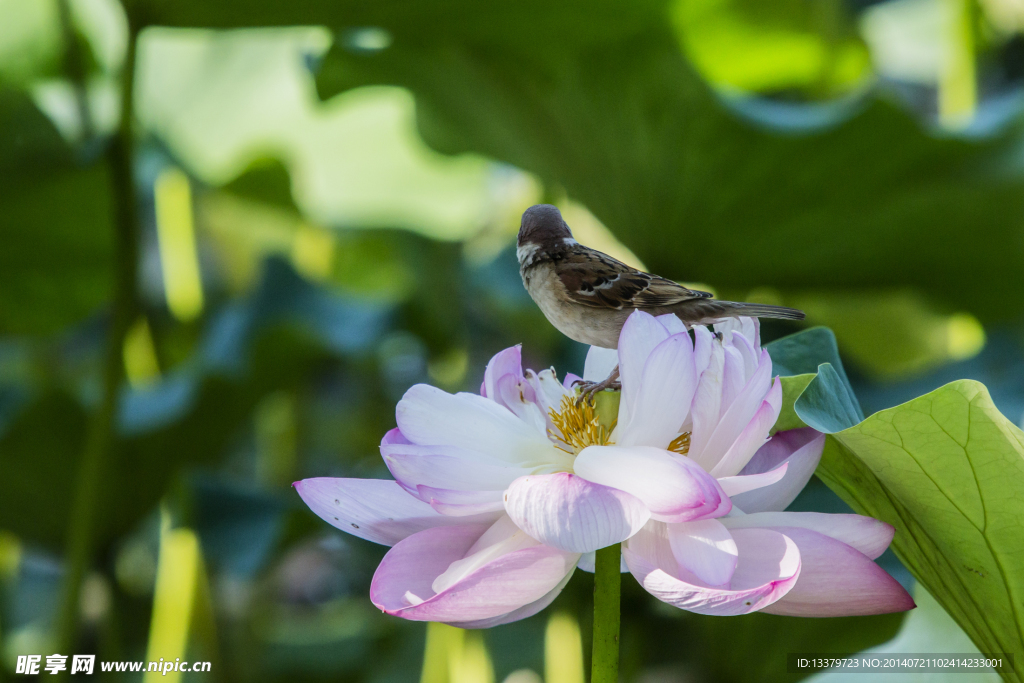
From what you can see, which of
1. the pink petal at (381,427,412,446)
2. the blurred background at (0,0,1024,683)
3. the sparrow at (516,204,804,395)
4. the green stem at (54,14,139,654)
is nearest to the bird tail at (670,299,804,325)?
the sparrow at (516,204,804,395)

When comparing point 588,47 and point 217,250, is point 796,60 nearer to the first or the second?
point 588,47

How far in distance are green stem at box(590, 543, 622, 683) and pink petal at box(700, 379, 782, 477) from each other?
41mm

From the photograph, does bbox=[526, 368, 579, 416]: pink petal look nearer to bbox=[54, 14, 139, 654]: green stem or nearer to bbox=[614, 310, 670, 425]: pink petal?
bbox=[614, 310, 670, 425]: pink petal

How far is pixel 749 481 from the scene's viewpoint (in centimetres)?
23

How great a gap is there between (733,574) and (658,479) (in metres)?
0.04

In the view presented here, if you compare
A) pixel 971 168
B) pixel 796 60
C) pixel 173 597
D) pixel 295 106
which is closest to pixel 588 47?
pixel 971 168

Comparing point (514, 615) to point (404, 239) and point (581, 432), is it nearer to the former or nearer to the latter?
point (581, 432)

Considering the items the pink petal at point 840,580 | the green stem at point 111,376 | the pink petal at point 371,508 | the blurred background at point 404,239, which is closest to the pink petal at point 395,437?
the pink petal at point 371,508

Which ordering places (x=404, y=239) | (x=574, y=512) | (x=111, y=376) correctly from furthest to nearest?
1. (x=404, y=239)
2. (x=111, y=376)
3. (x=574, y=512)

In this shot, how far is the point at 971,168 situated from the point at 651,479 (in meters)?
0.72

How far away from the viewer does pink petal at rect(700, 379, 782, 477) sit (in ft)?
0.76

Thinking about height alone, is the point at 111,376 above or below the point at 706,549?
below

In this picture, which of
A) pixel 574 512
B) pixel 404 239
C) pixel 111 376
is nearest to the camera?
pixel 574 512

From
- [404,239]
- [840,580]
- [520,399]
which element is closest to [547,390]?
[520,399]
